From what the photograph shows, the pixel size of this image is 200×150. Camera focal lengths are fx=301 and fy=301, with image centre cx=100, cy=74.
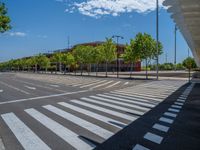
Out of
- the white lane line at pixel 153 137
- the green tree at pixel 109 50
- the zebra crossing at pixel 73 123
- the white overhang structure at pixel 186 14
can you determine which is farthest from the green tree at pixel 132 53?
the white lane line at pixel 153 137

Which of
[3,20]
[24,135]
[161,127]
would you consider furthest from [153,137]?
[3,20]

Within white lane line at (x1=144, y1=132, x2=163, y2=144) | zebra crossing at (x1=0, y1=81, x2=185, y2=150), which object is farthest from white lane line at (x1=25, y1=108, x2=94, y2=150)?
white lane line at (x1=144, y1=132, x2=163, y2=144)

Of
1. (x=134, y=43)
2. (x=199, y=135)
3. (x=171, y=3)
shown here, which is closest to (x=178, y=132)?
(x=199, y=135)

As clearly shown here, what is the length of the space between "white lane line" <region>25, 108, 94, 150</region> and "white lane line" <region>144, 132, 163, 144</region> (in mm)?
1787

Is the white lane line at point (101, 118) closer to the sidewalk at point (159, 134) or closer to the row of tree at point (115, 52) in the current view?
the sidewalk at point (159, 134)

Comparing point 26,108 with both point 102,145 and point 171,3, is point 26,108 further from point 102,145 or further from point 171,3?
point 171,3

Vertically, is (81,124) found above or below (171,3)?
below

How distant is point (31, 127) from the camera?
10.3 meters

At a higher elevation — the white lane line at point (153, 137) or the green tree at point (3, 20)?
the green tree at point (3, 20)

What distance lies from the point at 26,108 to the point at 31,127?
496 centimetres

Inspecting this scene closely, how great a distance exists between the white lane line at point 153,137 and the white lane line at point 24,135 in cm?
289

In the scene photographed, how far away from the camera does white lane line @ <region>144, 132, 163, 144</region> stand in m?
8.37

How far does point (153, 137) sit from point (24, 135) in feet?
12.6

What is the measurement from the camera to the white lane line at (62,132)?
7.87 m
